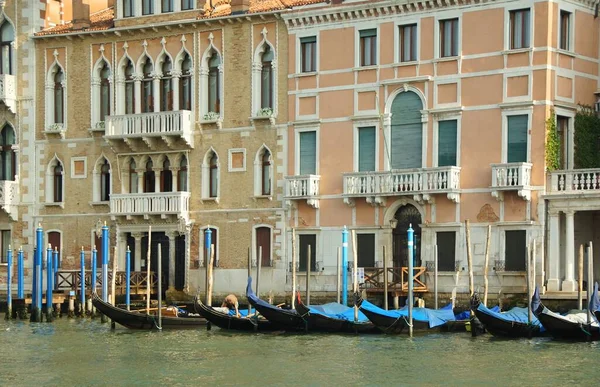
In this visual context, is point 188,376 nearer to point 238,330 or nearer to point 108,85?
point 238,330

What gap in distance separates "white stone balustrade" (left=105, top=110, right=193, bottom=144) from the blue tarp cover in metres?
7.75

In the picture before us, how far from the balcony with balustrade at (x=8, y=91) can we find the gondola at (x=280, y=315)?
10032 mm

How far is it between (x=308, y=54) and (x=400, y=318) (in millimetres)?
7412

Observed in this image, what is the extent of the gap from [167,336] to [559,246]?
7.23 m

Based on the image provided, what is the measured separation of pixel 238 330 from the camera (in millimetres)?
30844

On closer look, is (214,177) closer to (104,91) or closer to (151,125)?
(151,125)

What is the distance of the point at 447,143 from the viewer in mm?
32562

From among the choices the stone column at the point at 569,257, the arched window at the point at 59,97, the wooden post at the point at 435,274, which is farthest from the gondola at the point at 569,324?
the arched window at the point at 59,97

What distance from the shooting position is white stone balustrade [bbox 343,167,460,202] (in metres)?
32.2

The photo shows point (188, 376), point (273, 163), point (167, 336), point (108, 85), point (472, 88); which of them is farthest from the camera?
point (108, 85)

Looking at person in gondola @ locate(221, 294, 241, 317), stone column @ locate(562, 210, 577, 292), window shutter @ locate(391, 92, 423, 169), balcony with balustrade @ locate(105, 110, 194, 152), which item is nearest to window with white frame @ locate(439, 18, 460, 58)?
window shutter @ locate(391, 92, 423, 169)

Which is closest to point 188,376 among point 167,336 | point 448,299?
point 167,336

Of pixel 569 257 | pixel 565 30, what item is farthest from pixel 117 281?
pixel 565 30

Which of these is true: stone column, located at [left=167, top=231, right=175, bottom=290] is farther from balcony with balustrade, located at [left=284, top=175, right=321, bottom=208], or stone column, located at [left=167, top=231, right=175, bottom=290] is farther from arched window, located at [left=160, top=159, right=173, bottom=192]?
balcony with balustrade, located at [left=284, top=175, right=321, bottom=208]
